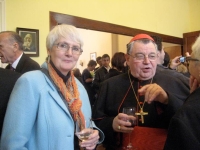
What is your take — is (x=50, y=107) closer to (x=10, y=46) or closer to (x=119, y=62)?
(x=10, y=46)

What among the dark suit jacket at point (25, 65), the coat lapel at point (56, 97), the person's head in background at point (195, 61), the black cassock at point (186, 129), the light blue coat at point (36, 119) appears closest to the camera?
the black cassock at point (186, 129)

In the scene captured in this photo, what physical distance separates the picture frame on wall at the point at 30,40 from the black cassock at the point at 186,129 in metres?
2.50

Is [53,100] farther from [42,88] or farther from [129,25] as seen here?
[129,25]

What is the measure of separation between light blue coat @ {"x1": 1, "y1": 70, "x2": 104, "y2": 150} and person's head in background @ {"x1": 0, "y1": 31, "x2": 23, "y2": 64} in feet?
4.92

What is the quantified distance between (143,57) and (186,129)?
740 millimetres

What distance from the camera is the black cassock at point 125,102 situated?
139cm

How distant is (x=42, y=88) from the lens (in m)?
1.18

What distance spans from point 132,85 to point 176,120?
2.47 ft

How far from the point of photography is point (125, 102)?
152 centimetres

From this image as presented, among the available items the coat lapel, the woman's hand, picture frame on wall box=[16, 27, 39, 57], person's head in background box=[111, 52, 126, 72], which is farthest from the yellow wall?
the woman's hand

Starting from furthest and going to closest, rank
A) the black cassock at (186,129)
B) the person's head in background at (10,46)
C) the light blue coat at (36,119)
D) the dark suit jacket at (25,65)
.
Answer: the person's head in background at (10,46) < the dark suit jacket at (25,65) < the light blue coat at (36,119) < the black cassock at (186,129)

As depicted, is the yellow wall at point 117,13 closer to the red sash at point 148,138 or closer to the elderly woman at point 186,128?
the red sash at point 148,138

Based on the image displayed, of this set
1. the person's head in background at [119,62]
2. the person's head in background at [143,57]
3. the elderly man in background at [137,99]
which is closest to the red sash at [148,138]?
the elderly man in background at [137,99]

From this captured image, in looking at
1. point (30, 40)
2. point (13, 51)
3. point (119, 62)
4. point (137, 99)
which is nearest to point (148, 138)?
point (137, 99)
